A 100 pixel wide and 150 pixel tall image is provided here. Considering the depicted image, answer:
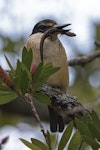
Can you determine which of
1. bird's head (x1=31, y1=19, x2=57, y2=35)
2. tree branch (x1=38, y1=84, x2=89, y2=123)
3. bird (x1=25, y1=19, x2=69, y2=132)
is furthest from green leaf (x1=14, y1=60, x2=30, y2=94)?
bird's head (x1=31, y1=19, x2=57, y2=35)

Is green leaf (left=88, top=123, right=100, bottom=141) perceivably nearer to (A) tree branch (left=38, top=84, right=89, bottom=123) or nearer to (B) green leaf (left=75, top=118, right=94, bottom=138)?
(B) green leaf (left=75, top=118, right=94, bottom=138)

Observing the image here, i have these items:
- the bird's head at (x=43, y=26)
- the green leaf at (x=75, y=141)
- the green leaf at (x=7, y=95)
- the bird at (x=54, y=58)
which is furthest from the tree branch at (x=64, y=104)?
the bird's head at (x=43, y=26)

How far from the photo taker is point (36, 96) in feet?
4.50

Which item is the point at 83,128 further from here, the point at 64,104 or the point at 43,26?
the point at 43,26

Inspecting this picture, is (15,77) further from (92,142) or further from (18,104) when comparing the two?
(18,104)

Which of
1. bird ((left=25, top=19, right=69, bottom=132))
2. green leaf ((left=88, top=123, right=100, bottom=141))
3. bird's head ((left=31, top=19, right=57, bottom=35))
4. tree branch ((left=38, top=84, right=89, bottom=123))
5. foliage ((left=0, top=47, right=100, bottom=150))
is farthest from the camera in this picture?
bird's head ((left=31, top=19, right=57, bottom=35))

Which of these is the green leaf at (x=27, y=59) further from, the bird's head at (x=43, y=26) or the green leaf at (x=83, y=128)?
the bird's head at (x=43, y=26)

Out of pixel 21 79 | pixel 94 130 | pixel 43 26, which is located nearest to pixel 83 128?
pixel 94 130

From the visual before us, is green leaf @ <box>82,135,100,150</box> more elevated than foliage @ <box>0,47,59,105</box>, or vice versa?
foliage @ <box>0,47,59,105</box>

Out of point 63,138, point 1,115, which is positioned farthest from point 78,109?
point 1,115

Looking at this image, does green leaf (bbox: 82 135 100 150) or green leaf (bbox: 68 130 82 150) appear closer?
green leaf (bbox: 82 135 100 150)

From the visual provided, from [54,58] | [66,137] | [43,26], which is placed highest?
[66,137]

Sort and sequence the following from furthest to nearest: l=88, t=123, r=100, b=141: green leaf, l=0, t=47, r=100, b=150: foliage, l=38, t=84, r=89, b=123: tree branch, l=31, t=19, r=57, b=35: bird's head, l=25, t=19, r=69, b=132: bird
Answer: l=31, t=19, r=57, b=35: bird's head, l=25, t=19, r=69, b=132: bird, l=38, t=84, r=89, b=123: tree branch, l=0, t=47, r=100, b=150: foliage, l=88, t=123, r=100, b=141: green leaf

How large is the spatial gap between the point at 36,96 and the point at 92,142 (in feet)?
0.80
